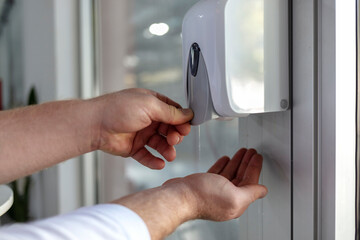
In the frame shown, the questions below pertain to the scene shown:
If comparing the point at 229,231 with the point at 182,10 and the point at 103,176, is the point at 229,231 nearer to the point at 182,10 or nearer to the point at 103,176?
the point at 182,10

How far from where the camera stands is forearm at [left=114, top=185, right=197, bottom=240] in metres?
0.52

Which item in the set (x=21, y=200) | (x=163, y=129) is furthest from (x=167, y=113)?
(x=21, y=200)

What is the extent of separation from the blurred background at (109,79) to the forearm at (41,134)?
411 mm

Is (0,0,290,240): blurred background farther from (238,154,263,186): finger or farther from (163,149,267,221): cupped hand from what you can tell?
(163,149,267,221): cupped hand

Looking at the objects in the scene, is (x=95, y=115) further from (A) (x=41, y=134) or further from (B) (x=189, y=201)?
(B) (x=189, y=201)

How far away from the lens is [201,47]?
0.64 metres

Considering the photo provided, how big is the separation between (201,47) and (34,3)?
189 centimetres

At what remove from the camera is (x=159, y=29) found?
130cm

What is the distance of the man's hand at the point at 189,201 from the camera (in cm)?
53

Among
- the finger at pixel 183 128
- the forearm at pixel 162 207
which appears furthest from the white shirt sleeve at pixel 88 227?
the finger at pixel 183 128

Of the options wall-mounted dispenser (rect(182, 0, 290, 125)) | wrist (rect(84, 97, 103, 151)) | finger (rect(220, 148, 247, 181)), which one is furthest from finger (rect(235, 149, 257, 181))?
wrist (rect(84, 97, 103, 151))

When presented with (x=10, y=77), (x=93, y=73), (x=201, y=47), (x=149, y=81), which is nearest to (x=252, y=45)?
(x=201, y=47)

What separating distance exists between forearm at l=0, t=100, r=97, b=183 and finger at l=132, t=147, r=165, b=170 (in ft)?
0.50

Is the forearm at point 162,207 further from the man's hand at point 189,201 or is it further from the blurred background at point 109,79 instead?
the blurred background at point 109,79
